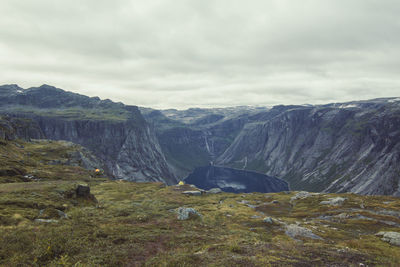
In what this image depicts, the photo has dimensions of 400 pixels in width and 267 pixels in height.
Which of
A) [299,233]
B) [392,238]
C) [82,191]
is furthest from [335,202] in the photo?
[82,191]

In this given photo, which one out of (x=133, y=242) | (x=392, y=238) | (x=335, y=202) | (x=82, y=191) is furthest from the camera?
(x=335, y=202)

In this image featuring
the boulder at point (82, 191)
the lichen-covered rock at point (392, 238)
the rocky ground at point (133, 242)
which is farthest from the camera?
the boulder at point (82, 191)

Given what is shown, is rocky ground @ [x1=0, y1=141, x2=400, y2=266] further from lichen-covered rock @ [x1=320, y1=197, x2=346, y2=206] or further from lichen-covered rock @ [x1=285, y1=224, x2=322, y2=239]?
lichen-covered rock @ [x1=320, y1=197, x2=346, y2=206]

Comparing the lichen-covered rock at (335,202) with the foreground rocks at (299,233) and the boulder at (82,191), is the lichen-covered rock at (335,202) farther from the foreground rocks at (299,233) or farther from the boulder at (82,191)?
the boulder at (82,191)

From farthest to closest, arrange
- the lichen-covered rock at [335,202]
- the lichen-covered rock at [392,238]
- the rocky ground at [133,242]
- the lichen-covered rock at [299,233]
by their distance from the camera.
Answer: the lichen-covered rock at [335,202] → the lichen-covered rock at [299,233] → the lichen-covered rock at [392,238] → the rocky ground at [133,242]

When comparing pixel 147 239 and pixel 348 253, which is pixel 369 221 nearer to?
pixel 348 253

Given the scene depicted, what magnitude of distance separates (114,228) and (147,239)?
536 centimetres

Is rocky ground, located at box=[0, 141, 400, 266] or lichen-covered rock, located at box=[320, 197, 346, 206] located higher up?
rocky ground, located at box=[0, 141, 400, 266]

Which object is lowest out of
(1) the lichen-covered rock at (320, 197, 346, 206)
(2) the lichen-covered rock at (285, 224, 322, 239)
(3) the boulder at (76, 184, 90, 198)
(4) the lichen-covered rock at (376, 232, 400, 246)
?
(1) the lichen-covered rock at (320, 197, 346, 206)

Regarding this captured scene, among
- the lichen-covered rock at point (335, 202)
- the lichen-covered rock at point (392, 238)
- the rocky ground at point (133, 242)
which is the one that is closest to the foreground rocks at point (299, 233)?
the rocky ground at point (133, 242)

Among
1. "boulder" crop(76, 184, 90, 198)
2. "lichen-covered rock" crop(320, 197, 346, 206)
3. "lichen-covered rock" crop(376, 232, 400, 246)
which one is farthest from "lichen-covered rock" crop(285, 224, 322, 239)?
"boulder" crop(76, 184, 90, 198)

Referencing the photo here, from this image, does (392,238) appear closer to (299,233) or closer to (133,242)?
(299,233)

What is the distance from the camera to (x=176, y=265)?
60.6 feet

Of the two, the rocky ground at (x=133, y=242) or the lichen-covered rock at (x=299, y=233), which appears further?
the lichen-covered rock at (x=299, y=233)
